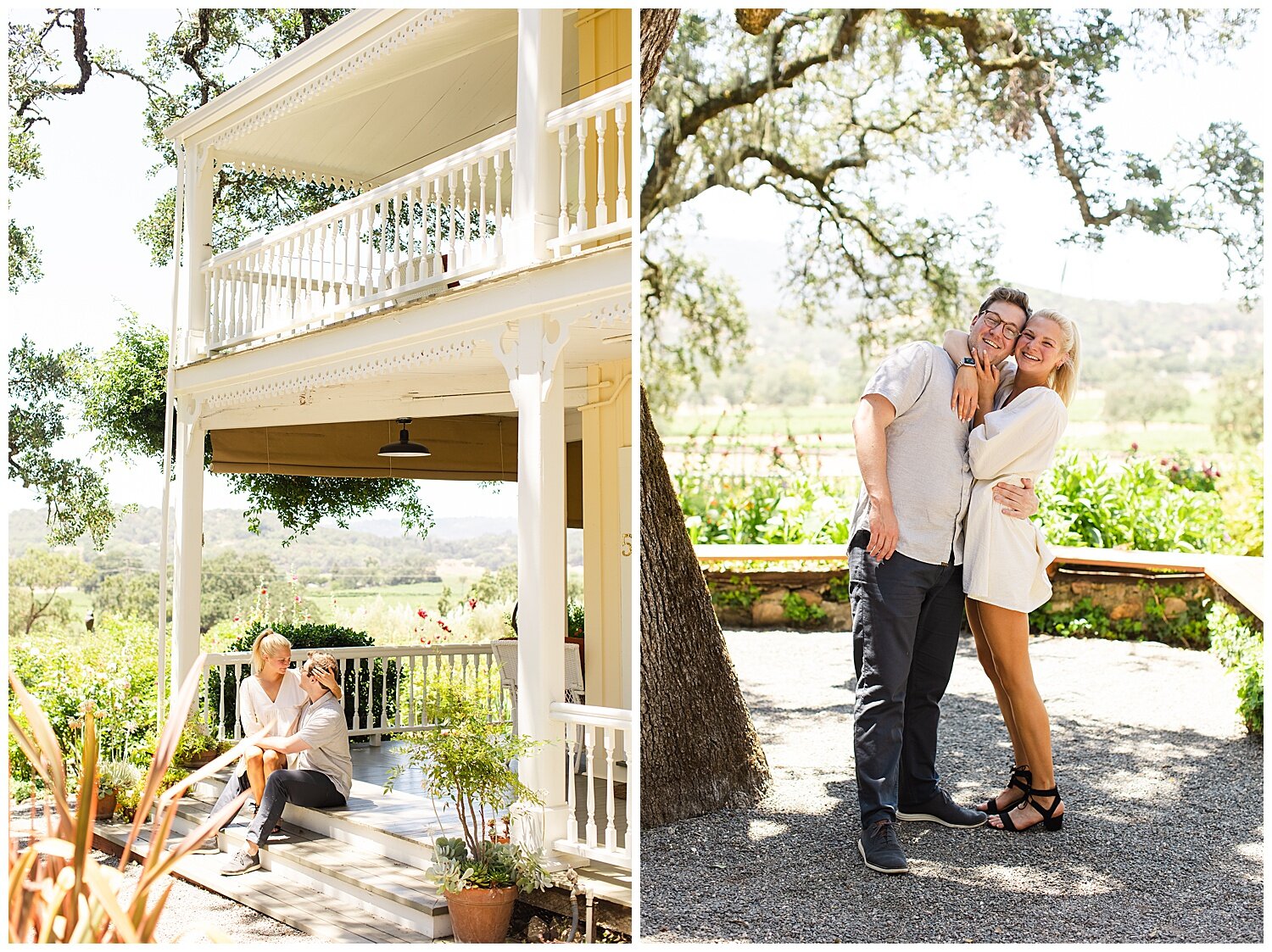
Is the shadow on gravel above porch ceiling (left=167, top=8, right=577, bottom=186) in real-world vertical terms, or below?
below

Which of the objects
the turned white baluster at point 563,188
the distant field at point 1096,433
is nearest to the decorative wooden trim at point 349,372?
the turned white baluster at point 563,188

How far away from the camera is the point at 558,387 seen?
514 centimetres

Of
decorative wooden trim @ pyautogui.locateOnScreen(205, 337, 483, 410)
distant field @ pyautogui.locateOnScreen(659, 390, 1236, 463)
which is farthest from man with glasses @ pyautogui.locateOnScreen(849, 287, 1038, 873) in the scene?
distant field @ pyautogui.locateOnScreen(659, 390, 1236, 463)

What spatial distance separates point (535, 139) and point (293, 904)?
383 cm

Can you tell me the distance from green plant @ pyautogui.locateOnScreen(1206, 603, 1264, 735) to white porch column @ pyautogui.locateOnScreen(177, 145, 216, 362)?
22.8 feet

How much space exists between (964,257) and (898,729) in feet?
28.3

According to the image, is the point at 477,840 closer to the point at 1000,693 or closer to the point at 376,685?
the point at 1000,693

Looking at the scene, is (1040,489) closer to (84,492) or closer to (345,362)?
(345,362)

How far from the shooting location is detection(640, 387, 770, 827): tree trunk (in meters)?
4.57

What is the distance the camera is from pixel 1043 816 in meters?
4.29

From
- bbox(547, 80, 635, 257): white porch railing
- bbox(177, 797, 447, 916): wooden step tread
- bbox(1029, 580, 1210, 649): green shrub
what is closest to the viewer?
bbox(547, 80, 635, 257): white porch railing

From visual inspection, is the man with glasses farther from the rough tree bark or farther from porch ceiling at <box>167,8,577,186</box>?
porch ceiling at <box>167,8,577,186</box>

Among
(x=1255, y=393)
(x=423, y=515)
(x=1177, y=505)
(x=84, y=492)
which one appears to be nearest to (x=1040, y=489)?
(x=1177, y=505)

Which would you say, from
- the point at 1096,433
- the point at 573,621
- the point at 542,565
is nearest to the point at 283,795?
the point at 542,565
